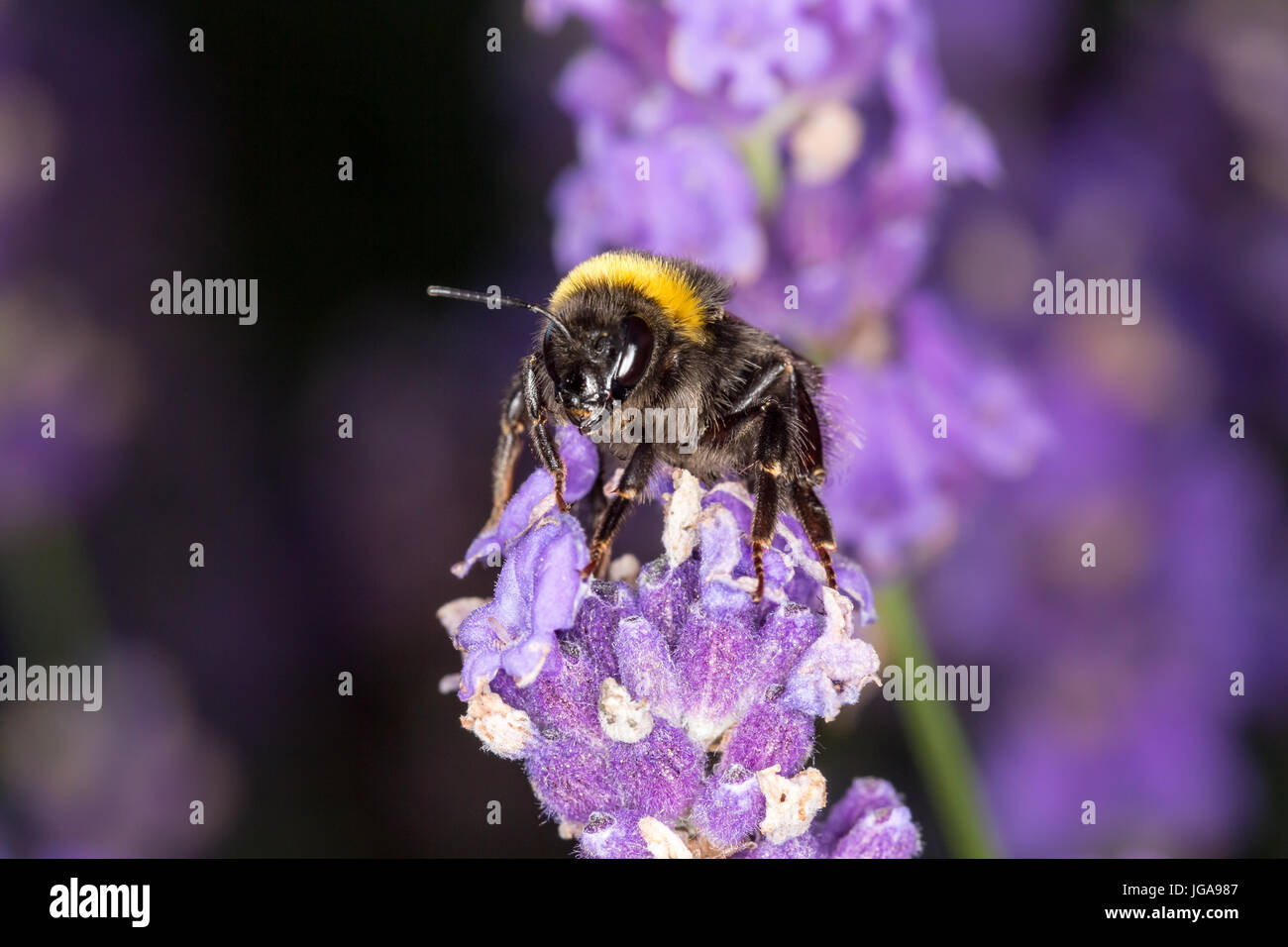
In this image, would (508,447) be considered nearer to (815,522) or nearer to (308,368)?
(815,522)

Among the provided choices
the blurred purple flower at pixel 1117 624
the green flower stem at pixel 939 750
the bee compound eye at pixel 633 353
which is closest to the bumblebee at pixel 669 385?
the bee compound eye at pixel 633 353

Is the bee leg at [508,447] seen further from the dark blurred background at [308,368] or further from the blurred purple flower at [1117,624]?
the blurred purple flower at [1117,624]

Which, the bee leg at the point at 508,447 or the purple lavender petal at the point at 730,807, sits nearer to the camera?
the purple lavender petal at the point at 730,807

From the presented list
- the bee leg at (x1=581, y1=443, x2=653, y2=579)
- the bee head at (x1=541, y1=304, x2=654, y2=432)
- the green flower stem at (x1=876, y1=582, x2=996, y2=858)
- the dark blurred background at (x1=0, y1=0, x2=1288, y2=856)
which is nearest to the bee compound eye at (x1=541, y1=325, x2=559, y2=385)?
the bee head at (x1=541, y1=304, x2=654, y2=432)

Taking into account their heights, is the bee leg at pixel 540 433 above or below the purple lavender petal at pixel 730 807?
above

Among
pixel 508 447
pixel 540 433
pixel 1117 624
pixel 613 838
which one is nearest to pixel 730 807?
pixel 613 838

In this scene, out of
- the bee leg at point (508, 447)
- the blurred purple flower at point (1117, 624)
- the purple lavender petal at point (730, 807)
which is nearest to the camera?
the purple lavender petal at point (730, 807)

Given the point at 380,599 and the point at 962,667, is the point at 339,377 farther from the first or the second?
the point at 962,667

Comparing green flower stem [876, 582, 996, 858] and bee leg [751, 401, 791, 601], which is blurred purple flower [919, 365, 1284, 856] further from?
bee leg [751, 401, 791, 601]
